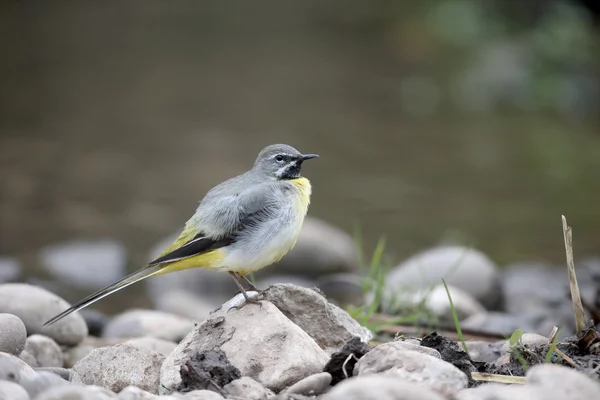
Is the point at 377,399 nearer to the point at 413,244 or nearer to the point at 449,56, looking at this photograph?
the point at 413,244

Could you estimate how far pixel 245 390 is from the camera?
429 centimetres

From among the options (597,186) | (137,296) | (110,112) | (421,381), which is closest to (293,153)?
(421,381)

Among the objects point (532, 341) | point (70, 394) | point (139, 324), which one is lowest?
point (139, 324)

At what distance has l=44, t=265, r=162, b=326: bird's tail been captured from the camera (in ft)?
17.7

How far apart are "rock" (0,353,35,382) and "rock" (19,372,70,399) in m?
0.03

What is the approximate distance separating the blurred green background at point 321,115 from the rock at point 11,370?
6572 mm

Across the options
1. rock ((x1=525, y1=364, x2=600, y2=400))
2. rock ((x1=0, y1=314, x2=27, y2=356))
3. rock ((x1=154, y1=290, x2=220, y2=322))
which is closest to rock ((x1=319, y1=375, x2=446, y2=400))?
rock ((x1=525, y1=364, x2=600, y2=400))

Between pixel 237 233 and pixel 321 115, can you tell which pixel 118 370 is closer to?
pixel 237 233

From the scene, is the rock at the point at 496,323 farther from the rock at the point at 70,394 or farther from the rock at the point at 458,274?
the rock at the point at 70,394

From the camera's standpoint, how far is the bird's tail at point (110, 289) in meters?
5.41

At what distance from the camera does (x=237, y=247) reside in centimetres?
566

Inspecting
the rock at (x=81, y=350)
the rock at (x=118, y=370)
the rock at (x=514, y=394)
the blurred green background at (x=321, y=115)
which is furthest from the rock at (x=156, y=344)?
the blurred green background at (x=321, y=115)

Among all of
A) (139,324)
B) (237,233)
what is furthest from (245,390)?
(139,324)

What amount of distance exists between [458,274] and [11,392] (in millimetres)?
6079
